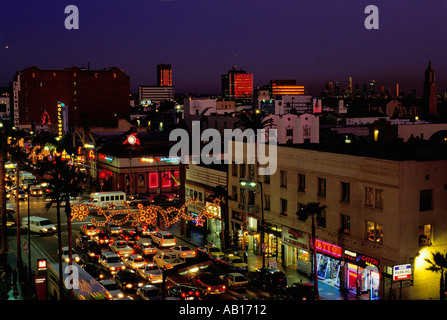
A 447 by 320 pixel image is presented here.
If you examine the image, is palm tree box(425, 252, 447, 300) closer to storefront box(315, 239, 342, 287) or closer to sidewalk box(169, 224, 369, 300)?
sidewalk box(169, 224, 369, 300)

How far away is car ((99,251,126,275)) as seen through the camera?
41097 millimetres

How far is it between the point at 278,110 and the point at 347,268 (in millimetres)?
127710

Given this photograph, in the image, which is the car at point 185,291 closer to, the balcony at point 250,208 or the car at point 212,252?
the car at point 212,252

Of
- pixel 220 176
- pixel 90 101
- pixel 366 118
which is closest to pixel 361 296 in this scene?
pixel 220 176

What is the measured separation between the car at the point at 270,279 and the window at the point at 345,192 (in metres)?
6.52

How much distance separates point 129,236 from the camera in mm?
53469

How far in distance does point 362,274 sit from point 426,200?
6.14 meters

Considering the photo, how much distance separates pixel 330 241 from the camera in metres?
38.0

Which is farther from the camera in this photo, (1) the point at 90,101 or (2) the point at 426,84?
(1) the point at 90,101

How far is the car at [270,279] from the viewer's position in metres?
36.7

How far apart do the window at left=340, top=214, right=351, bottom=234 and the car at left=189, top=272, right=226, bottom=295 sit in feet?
29.0

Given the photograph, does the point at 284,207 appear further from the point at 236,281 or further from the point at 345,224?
the point at 236,281

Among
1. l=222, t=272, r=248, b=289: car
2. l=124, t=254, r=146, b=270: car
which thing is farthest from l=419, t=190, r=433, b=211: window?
l=124, t=254, r=146, b=270: car
